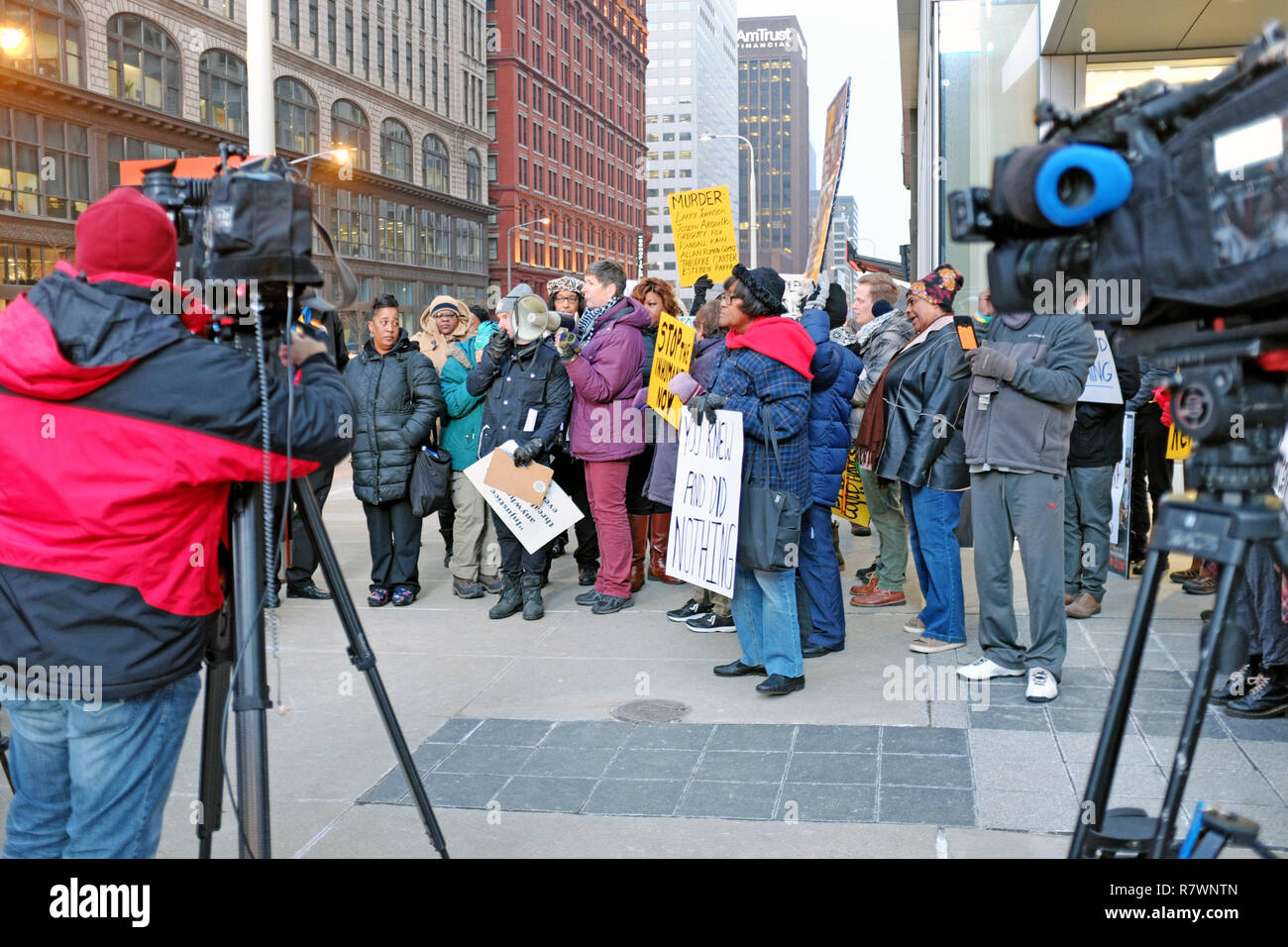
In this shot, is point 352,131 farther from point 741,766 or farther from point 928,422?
point 741,766

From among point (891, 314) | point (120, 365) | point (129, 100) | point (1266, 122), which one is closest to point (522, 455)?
point (891, 314)

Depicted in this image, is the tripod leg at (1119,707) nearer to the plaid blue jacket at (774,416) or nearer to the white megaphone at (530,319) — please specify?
the plaid blue jacket at (774,416)

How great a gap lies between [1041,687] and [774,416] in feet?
5.99

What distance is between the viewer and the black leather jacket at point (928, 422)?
20.8 ft

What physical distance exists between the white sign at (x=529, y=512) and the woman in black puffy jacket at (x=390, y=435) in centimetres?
57

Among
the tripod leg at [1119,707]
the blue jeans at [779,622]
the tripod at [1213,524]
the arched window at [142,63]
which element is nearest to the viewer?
the tripod at [1213,524]

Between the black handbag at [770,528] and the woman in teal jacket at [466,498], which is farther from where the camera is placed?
the woman in teal jacket at [466,498]

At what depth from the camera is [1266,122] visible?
1.74 metres

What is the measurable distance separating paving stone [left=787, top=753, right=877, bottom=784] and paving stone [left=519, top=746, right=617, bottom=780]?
2.57 ft

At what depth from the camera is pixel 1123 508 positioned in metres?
8.02

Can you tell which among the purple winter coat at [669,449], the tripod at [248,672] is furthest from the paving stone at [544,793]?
the purple winter coat at [669,449]

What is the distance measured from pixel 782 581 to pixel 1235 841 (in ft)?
11.9

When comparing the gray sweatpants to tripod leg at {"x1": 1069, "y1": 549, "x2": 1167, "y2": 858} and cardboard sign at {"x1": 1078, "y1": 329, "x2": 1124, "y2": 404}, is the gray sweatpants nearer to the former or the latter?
cardboard sign at {"x1": 1078, "y1": 329, "x2": 1124, "y2": 404}
